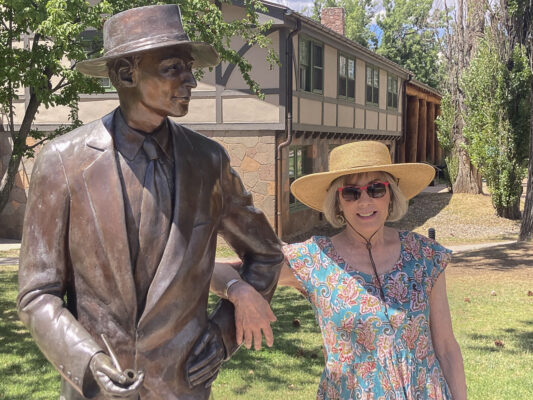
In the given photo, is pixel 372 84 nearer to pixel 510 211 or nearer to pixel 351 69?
pixel 351 69

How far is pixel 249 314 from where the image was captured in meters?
2.15

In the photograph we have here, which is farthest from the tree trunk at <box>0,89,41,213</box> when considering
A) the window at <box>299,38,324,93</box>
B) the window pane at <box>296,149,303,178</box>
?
the window pane at <box>296,149,303,178</box>

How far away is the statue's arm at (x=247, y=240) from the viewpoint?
7.28 ft

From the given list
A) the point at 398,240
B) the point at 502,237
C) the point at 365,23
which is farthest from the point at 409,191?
the point at 365,23

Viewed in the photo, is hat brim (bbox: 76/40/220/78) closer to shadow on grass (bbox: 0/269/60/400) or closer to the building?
shadow on grass (bbox: 0/269/60/400)

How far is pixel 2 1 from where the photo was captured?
6.79 m

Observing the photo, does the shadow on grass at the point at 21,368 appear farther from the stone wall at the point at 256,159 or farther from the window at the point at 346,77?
the window at the point at 346,77

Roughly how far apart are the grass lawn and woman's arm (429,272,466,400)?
2768mm

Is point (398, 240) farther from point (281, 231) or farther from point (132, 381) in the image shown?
point (281, 231)

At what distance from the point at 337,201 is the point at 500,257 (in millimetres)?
9790

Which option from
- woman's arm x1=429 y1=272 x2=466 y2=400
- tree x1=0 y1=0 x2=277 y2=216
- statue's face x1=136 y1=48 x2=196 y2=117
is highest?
tree x1=0 y1=0 x2=277 y2=216

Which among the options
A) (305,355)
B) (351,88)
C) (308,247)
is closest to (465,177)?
(351,88)

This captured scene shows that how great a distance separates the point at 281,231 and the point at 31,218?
13.2m

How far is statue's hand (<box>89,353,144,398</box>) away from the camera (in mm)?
1638
